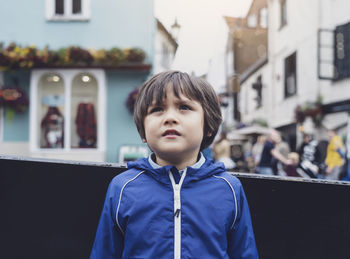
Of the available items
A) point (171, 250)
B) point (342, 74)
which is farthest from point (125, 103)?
point (171, 250)

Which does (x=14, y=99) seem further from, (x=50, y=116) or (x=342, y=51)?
(x=342, y=51)

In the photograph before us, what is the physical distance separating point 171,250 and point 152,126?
40cm

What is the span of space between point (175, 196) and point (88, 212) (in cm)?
49

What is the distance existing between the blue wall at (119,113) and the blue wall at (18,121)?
1841mm

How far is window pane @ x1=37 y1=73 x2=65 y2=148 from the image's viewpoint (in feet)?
31.0

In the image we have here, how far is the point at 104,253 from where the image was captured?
1390 mm

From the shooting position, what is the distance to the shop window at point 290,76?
1547 centimetres

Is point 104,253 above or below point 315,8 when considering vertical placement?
below

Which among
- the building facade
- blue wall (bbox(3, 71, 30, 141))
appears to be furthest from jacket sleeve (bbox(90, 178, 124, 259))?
blue wall (bbox(3, 71, 30, 141))

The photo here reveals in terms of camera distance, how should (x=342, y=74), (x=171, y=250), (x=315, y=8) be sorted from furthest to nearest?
(x=315, y=8) < (x=342, y=74) < (x=171, y=250)

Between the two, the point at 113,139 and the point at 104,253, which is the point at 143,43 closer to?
the point at 113,139

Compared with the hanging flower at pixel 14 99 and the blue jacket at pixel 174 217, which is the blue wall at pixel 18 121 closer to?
the hanging flower at pixel 14 99

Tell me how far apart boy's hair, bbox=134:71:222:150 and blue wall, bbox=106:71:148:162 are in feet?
26.4

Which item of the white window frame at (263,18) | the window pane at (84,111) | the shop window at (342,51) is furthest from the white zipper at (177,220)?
the white window frame at (263,18)
